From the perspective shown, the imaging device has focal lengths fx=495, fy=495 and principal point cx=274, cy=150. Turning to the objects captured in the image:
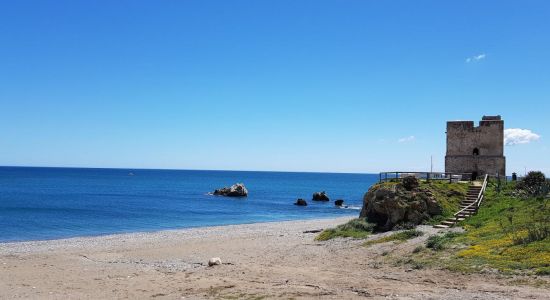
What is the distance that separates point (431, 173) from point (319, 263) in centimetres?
1823

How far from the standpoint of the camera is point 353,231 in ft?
100

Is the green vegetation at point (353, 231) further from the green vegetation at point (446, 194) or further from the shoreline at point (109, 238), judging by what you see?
the shoreline at point (109, 238)

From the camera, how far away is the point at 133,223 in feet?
166

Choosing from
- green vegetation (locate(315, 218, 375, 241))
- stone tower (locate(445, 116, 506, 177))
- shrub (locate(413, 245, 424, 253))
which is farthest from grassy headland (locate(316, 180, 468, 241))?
stone tower (locate(445, 116, 506, 177))

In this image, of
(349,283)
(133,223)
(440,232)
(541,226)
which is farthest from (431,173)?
(133,223)

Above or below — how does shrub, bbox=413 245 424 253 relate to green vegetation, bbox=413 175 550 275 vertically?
below

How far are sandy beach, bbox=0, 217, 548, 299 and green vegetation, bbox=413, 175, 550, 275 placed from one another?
1160 mm

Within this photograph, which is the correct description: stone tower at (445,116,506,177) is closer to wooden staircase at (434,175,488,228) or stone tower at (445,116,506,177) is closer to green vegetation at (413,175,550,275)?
wooden staircase at (434,175,488,228)

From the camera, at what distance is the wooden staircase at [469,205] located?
28369 mm

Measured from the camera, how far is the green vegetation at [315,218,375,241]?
29859 mm

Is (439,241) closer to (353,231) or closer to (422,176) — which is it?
(353,231)

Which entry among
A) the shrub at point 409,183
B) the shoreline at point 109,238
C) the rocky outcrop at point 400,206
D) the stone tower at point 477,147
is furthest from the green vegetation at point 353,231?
the stone tower at point 477,147

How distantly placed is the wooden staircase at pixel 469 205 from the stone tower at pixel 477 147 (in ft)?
23.0

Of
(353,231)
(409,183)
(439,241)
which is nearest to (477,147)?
(409,183)
